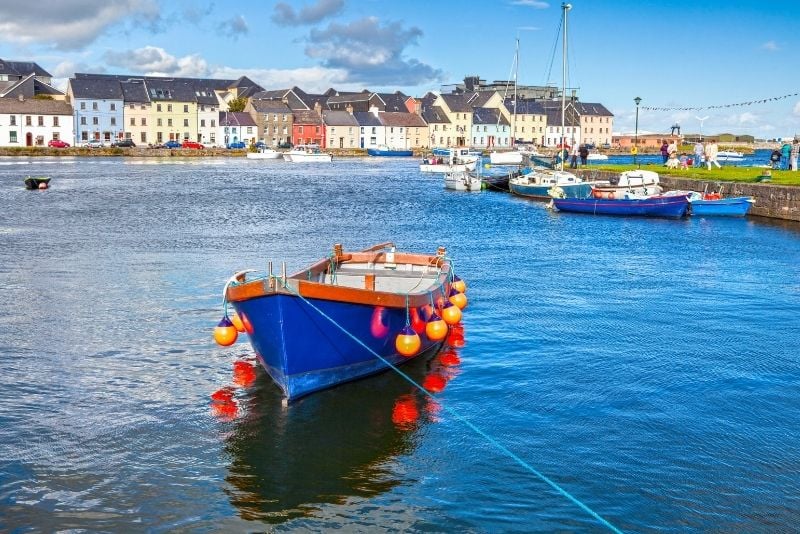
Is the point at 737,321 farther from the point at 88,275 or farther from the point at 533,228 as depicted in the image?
the point at 533,228

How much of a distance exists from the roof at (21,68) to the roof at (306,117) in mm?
43018

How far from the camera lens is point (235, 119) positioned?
15050 cm

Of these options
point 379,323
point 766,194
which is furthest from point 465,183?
point 379,323

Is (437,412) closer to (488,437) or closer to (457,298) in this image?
(488,437)

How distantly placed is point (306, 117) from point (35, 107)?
4751cm

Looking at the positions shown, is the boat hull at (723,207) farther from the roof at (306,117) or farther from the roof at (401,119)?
the roof at (401,119)

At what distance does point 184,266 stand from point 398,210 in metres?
26.0

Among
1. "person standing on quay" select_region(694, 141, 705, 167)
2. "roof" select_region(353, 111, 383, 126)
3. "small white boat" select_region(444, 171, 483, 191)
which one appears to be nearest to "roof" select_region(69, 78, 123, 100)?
"roof" select_region(353, 111, 383, 126)

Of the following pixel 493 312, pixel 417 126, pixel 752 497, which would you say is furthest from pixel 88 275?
pixel 417 126

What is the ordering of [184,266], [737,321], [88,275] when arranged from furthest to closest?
[184,266] < [88,275] < [737,321]

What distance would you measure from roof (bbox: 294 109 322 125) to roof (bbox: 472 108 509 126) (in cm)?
3131

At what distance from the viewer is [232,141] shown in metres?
151

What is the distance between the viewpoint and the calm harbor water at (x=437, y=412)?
1036cm

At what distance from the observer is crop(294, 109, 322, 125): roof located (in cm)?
15586
